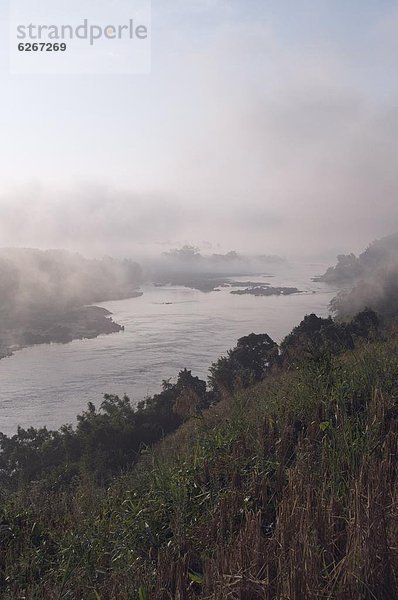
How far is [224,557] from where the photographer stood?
2135mm

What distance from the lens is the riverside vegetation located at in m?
1.97

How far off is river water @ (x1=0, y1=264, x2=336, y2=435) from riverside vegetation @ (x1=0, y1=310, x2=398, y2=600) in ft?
131

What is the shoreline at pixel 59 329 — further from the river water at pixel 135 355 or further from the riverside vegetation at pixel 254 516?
the riverside vegetation at pixel 254 516

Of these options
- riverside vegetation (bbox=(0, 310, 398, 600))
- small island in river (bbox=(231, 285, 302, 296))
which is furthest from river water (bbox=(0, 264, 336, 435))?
riverside vegetation (bbox=(0, 310, 398, 600))

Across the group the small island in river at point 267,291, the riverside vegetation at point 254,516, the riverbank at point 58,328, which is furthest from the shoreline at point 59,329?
the riverside vegetation at point 254,516

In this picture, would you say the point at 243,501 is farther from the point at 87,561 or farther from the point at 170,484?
the point at 87,561

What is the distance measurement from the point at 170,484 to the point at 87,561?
82 cm

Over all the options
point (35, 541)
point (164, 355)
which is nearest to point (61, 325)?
point (164, 355)

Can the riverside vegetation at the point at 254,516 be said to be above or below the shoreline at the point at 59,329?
above

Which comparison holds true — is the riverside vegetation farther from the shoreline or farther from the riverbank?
the riverbank

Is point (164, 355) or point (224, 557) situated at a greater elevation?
point (224, 557)

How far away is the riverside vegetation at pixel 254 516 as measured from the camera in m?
1.97

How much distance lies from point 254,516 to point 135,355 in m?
62.9

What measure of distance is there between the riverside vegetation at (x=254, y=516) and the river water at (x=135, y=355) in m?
39.9
